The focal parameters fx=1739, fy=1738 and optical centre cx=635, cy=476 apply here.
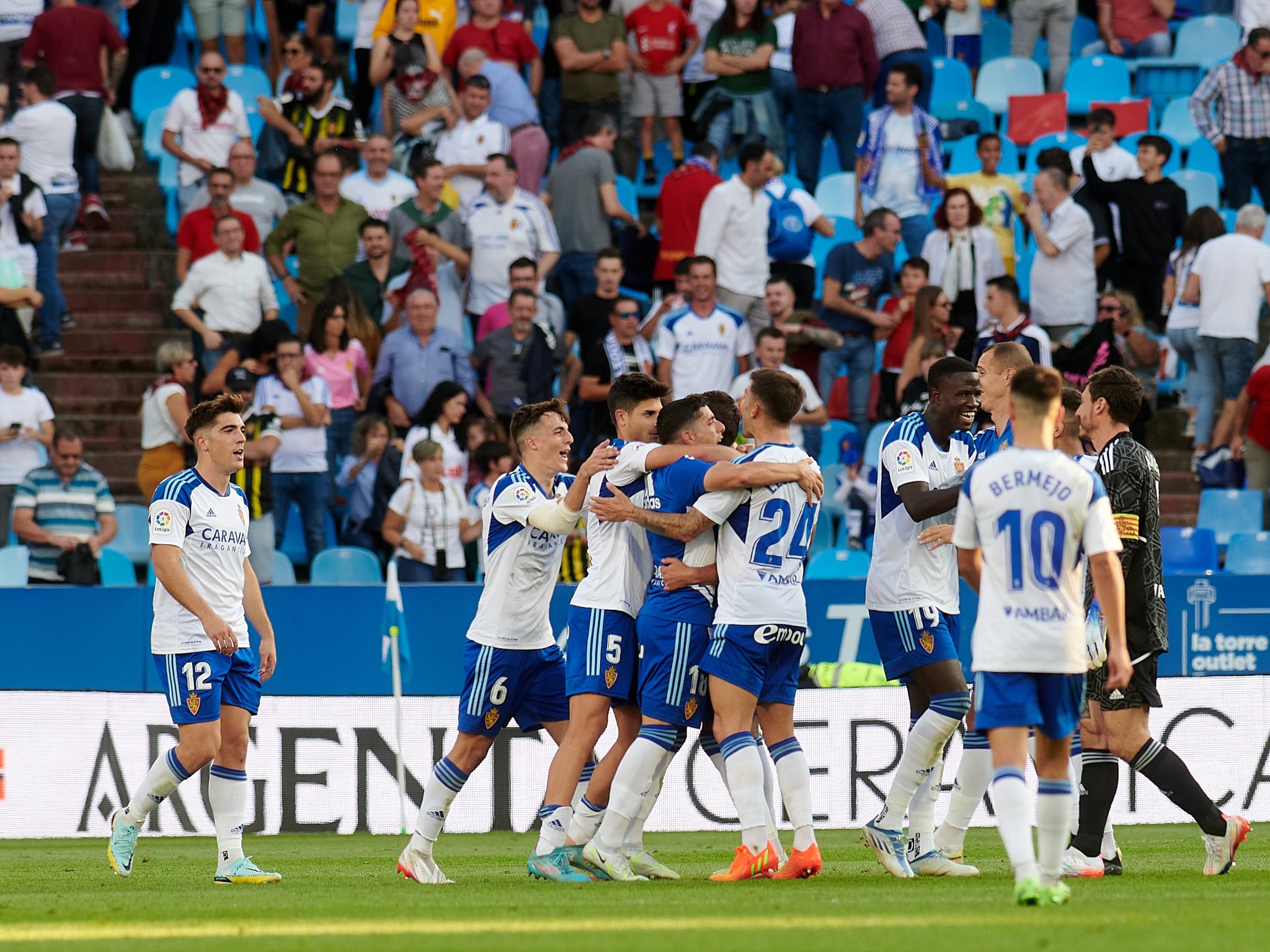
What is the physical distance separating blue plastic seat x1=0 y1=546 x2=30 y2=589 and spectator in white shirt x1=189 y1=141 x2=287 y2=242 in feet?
13.3

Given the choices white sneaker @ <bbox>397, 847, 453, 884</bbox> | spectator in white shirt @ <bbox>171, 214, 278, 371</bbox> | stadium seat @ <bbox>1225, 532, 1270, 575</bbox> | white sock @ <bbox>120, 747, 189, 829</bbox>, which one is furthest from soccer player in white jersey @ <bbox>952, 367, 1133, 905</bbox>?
spectator in white shirt @ <bbox>171, 214, 278, 371</bbox>

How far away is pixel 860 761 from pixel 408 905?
527 centimetres

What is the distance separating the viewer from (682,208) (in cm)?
1730

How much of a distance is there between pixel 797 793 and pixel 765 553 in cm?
116

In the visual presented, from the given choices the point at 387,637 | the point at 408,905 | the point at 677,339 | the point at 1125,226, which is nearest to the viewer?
the point at 408,905

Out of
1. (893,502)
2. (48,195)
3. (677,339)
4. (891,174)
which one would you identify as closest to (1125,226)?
(891,174)

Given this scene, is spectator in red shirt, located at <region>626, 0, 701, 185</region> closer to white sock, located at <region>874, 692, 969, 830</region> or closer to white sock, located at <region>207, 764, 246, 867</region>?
white sock, located at <region>207, 764, 246, 867</region>

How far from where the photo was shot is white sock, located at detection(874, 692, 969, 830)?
8.46m

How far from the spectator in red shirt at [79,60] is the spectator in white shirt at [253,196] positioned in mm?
1801

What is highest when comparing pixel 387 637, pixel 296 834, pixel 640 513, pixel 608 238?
pixel 608 238

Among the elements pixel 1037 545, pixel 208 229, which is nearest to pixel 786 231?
pixel 208 229

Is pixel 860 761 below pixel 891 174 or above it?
below

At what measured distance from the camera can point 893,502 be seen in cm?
877

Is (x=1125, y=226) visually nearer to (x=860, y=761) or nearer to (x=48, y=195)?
(x=860, y=761)
